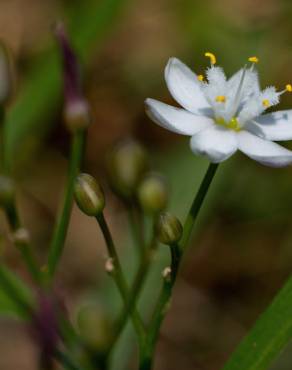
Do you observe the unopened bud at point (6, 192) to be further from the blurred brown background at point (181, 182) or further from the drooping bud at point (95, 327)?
the blurred brown background at point (181, 182)

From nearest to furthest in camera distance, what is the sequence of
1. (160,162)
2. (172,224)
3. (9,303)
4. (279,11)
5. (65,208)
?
1. (172,224)
2. (65,208)
3. (9,303)
4. (160,162)
5. (279,11)

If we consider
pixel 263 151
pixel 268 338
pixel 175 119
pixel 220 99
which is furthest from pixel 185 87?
pixel 268 338

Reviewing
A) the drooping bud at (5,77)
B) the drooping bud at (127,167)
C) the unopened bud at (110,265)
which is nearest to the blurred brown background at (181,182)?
the drooping bud at (127,167)

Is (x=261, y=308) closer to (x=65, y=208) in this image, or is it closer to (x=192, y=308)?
(x=192, y=308)

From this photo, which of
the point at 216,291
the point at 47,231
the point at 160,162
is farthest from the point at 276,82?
the point at 47,231

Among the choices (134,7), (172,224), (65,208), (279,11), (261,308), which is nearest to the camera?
(172,224)

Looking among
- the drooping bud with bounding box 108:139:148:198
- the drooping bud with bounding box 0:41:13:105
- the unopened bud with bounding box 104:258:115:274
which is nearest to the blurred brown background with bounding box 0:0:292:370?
the drooping bud with bounding box 108:139:148:198

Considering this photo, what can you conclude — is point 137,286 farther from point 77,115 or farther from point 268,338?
point 77,115
